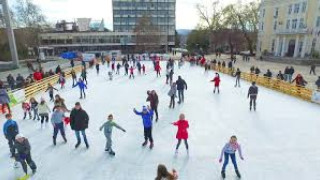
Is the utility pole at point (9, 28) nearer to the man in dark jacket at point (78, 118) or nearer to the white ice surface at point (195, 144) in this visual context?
the white ice surface at point (195, 144)

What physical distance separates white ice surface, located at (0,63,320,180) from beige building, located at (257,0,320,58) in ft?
104

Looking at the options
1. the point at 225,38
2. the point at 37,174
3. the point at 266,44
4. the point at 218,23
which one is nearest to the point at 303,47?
the point at 266,44

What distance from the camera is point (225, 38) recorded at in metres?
52.8

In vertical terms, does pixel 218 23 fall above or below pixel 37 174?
above

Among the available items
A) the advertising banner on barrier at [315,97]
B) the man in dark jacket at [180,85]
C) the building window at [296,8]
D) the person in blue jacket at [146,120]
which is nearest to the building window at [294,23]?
the building window at [296,8]

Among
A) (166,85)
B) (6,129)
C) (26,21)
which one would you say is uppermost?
(26,21)

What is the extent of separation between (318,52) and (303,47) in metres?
3.85

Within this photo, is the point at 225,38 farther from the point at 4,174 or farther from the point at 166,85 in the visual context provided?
the point at 4,174

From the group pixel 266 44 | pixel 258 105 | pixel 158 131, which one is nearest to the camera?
pixel 158 131

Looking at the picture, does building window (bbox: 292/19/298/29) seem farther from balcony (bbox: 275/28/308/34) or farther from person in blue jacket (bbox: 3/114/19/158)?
person in blue jacket (bbox: 3/114/19/158)

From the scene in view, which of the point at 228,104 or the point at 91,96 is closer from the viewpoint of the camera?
the point at 228,104

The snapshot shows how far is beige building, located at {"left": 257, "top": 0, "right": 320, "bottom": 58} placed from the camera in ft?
125

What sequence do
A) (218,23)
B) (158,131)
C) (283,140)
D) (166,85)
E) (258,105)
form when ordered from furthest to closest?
(218,23) < (166,85) < (258,105) < (158,131) < (283,140)

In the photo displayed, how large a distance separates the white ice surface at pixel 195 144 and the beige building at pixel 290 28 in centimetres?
3162
